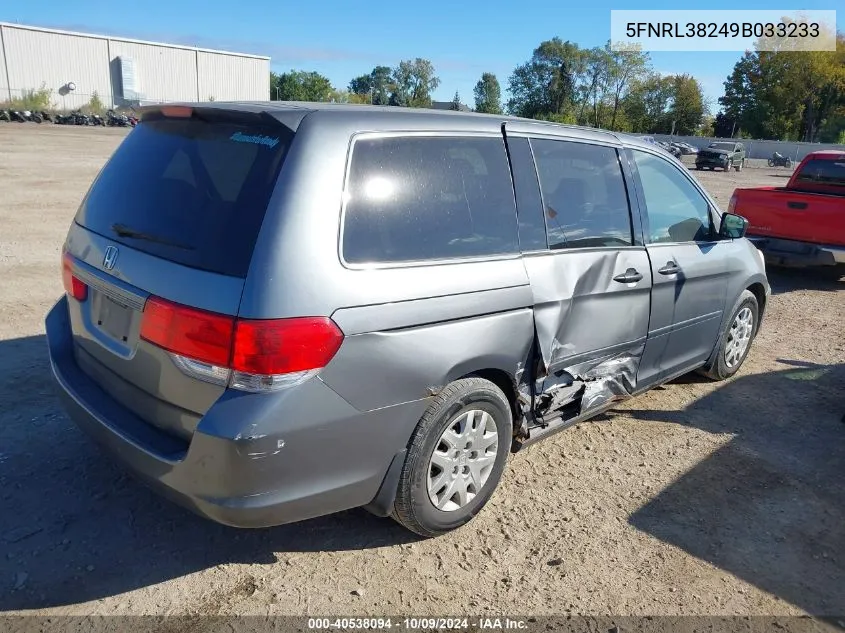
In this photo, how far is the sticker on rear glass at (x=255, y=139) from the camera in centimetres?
254

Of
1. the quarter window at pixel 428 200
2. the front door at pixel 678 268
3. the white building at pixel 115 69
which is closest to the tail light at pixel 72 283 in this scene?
the quarter window at pixel 428 200

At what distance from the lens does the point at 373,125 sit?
2.73 metres

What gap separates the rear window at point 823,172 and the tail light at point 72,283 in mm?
10381

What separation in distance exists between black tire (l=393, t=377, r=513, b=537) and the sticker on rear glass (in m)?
1.25

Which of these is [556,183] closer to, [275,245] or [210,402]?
[275,245]

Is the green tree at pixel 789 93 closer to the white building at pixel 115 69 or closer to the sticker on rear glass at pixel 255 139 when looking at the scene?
the white building at pixel 115 69

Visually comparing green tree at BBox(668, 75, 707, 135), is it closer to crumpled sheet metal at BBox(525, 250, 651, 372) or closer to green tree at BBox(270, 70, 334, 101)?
green tree at BBox(270, 70, 334, 101)

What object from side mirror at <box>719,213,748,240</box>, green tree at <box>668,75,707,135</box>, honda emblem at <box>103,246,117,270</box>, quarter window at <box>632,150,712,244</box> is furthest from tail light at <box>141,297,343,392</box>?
green tree at <box>668,75,707,135</box>

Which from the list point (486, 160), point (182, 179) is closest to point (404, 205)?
point (486, 160)

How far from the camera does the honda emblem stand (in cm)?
277

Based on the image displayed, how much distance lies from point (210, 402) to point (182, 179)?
1.00 metres

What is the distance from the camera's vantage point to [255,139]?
2.60 metres

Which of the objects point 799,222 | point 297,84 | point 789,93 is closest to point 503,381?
point 799,222

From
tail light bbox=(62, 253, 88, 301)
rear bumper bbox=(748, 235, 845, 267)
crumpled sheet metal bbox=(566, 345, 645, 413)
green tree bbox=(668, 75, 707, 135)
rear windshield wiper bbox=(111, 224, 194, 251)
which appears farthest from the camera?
green tree bbox=(668, 75, 707, 135)
